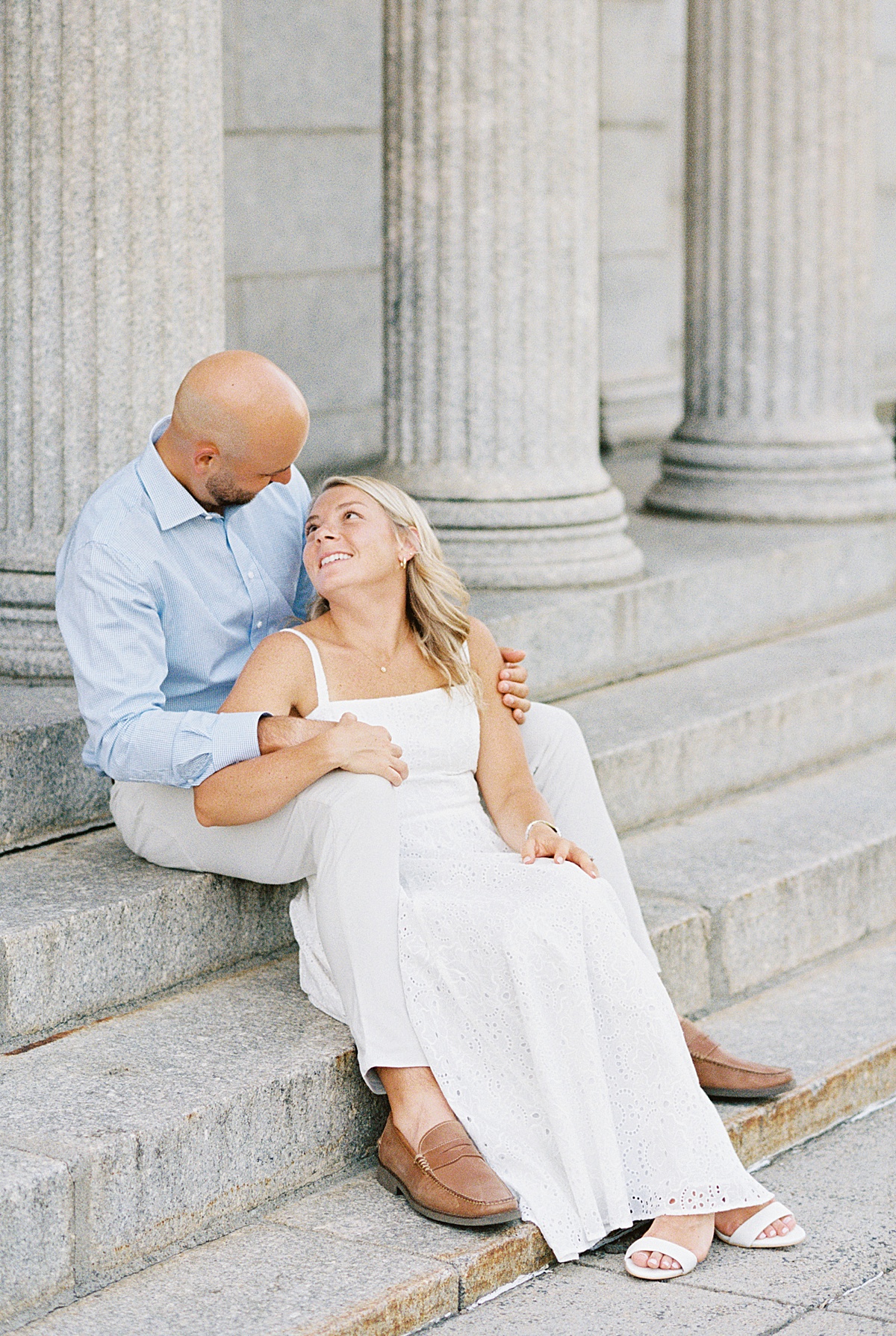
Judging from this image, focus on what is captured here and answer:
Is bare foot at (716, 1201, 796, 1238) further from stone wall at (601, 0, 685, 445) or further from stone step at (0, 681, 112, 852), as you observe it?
stone wall at (601, 0, 685, 445)

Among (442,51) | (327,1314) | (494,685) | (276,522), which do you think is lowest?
(327,1314)

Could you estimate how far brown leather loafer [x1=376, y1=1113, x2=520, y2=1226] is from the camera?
3518 mm

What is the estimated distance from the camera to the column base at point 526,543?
6293 mm

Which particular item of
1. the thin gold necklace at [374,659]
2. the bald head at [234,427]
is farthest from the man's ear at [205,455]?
the thin gold necklace at [374,659]

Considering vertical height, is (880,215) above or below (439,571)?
above

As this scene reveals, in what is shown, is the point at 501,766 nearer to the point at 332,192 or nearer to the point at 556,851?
the point at 556,851

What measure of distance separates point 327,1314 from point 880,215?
9220 mm

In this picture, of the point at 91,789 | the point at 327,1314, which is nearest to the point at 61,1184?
the point at 327,1314

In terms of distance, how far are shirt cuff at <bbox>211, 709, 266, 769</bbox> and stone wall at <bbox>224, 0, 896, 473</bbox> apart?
4.09 metres

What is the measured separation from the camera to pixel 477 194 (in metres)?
6.14

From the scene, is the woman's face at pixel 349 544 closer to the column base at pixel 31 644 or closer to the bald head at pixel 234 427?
the bald head at pixel 234 427

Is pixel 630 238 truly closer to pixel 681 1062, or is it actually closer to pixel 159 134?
pixel 159 134

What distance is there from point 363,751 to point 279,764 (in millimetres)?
163

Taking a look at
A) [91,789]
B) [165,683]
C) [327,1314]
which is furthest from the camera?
[91,789]
